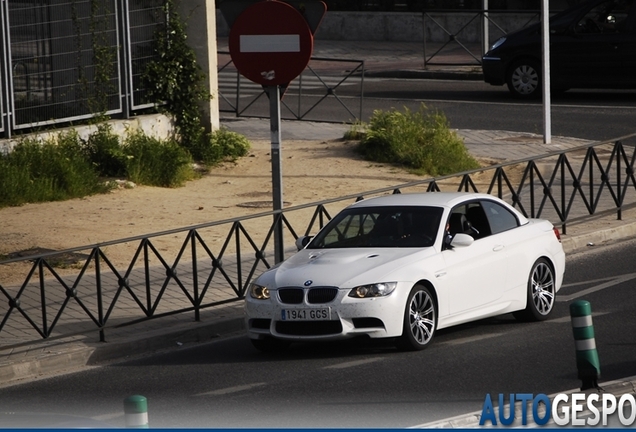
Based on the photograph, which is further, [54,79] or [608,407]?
[54,79]

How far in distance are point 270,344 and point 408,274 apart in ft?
4.51

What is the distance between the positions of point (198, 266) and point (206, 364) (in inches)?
95.3

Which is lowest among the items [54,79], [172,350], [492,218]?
[172,350]

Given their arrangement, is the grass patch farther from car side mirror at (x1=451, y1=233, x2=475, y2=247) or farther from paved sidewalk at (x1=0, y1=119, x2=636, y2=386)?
car side mirror at (x1=451, y1=233, x2=475, y2=247)

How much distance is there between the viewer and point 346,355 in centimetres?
1097

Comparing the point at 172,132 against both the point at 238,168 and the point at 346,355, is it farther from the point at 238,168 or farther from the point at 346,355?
the point at 346,355

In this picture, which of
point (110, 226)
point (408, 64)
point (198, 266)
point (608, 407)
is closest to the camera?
point (608, 407)

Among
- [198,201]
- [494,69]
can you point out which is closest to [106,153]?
[198,201]

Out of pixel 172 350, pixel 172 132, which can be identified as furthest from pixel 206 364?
pixel 172 132

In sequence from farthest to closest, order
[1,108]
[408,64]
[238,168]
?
[408,64] → [238,168] → [1,108]

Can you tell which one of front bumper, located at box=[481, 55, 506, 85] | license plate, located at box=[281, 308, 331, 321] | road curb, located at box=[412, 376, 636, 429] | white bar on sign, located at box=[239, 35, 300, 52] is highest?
white bar on sign, located at box=[239, 35, 300, 52]

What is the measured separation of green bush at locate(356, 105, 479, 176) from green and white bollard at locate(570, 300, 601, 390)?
11.1m

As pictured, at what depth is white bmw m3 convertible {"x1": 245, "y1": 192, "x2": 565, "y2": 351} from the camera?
35.1 feet

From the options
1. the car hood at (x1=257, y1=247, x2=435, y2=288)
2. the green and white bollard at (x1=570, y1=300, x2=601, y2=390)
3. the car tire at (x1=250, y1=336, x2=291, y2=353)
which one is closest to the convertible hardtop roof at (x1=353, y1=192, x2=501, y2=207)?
the car hood at (x1=257, y1=247, x2=435, y2=288)
